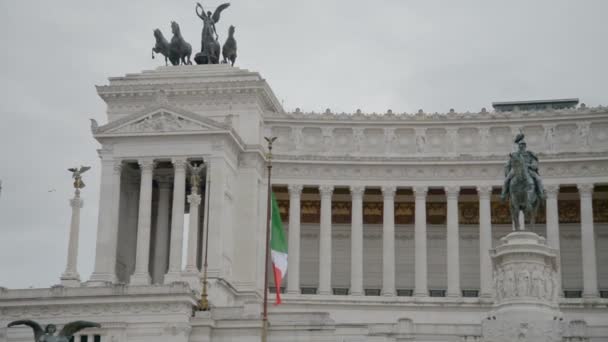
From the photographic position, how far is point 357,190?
86562 mm

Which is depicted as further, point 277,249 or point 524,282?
point 277,249

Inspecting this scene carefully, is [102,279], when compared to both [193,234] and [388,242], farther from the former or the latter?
[388,242]

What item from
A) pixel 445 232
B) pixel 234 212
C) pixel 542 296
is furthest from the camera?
pixel 445 232

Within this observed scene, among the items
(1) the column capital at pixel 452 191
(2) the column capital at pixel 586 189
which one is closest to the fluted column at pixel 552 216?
(2) the column capital at pixel 586 189

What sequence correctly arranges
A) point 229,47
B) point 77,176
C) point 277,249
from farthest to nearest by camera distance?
point 229,47
point 77,176
point 277,249

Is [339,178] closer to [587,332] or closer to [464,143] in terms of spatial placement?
[464,143]

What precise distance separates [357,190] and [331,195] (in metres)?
1.92

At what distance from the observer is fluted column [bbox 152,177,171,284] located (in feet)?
271

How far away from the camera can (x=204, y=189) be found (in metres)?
83.1

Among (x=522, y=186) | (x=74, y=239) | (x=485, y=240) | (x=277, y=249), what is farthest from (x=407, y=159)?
(x=522, y=186)

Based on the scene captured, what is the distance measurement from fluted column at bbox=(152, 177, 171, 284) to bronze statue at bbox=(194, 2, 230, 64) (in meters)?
9.92

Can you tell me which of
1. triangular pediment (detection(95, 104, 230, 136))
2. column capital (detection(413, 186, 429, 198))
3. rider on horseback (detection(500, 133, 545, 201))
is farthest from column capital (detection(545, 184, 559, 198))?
rider on horseback (detection(500, 133, 545, 201))

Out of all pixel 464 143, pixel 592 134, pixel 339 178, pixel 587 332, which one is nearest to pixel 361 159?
pixel 339 178

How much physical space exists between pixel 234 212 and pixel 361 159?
34.3 feet
